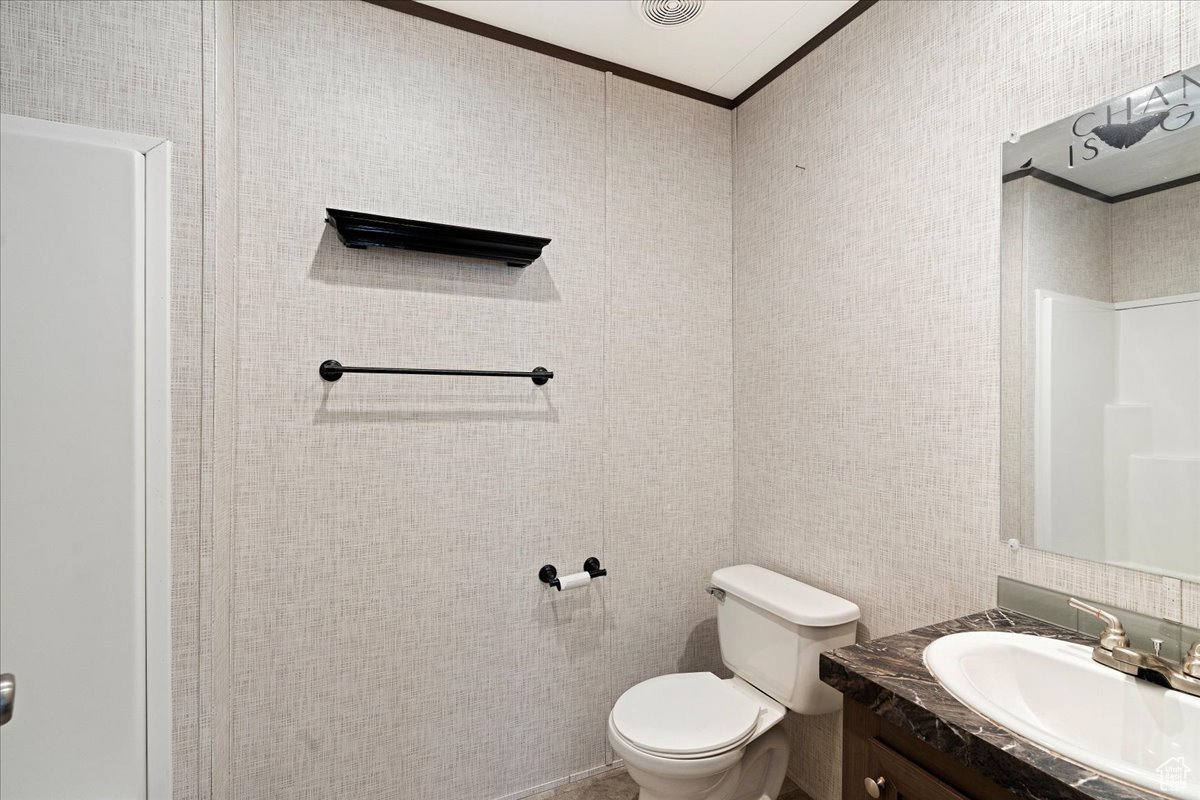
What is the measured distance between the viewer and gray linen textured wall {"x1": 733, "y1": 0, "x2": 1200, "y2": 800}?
1250 millimetres

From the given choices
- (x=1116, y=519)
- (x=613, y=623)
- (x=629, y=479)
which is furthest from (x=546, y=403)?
(x=1116, y=519)

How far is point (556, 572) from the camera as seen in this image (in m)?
1.89

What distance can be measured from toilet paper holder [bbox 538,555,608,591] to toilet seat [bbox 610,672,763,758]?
35 cm

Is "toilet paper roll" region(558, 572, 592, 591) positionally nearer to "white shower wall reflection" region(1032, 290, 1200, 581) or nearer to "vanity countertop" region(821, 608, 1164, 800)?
"vanity countertop" region(821, 608, 1164, 800)

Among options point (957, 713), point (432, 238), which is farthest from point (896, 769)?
point (432, 238)

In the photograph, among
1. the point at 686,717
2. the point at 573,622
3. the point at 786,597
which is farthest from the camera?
the point at 573,622

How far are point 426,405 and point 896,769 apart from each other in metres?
1.40

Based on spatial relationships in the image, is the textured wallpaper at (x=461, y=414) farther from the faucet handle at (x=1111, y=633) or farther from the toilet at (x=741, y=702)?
the faucet handle at (x=1111, y=633)

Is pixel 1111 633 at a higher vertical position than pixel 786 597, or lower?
higher

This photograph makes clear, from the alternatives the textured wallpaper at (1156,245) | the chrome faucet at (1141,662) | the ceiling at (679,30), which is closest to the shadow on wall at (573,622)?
the chrome faucet at (1141,662)

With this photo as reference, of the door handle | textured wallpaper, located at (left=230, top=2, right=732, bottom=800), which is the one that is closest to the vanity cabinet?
textured wallpaper, located at (left=230, top=2, right=732, bottom=800)

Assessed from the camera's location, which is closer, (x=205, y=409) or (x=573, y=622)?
(x=205, y=409)

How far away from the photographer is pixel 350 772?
1623 millimetres

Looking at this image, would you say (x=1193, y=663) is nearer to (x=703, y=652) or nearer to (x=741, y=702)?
(x=741, y=702)
